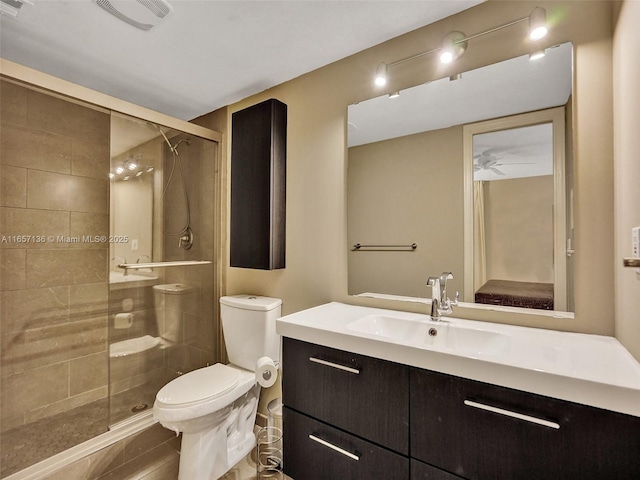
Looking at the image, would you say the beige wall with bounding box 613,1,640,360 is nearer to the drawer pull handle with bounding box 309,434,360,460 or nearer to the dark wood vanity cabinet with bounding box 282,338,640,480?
the dark wood vanity cabinet with bounding box 282,338,640,480

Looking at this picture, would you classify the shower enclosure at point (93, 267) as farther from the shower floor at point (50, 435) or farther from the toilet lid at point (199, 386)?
the toilet lid at point (199, 386)

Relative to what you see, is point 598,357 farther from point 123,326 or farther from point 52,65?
point 52,65

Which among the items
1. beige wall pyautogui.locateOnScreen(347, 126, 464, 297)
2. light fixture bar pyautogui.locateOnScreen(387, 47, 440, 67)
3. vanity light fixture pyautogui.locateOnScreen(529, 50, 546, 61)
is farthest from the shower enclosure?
vanity light fixture pyautogui.locateOnScreen(529, 50, 546, 61)

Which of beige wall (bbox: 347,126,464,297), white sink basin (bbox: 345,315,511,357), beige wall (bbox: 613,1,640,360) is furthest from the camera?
beige wall (bbox: 347,126,464,297)

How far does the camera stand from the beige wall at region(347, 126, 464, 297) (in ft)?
4.79

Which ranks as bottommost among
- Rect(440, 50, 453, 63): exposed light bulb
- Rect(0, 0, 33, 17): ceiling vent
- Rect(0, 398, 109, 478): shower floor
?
Rect(0, 398, 109, 478): shower floor

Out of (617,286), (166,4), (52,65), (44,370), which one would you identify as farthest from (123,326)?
(617,286)

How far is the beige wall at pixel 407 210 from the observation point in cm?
146

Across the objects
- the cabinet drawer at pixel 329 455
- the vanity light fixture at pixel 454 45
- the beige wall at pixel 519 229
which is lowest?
the cabinet drawer at pixel 329 455

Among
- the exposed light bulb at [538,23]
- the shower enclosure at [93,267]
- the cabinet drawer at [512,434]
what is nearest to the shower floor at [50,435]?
the shower enclosure at [93,267]

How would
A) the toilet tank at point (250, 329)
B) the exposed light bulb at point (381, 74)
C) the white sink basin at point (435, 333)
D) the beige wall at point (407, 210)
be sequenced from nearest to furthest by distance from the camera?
the white sink basin at point (435, 333) → the beige wall at point (407, 210) → the exposed light bulb at point (381, 74) → the toilet tank at point (250, 329)

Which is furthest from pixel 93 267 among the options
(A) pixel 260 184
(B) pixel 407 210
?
(B) pixel 407 210

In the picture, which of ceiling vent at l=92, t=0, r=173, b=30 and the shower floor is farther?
the shower floor

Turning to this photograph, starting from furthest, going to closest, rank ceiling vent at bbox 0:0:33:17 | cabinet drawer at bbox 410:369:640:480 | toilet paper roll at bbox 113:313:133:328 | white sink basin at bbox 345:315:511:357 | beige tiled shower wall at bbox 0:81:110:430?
toilet paper roll at bbox 113:313:133:328 < beige tiled shower wall at bbox 0:81:110:430 < ceiling vent at bbox 0:0:33:17 < white sink basin at bbox 345:315:511:357 < cabinet drawer at bbox 410:369:640:480
